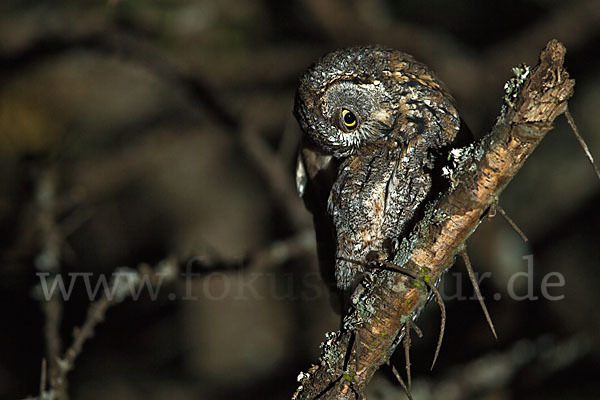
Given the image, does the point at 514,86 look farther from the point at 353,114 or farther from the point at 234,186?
the point at 234,186

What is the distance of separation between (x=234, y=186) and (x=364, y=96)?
15.3 feet

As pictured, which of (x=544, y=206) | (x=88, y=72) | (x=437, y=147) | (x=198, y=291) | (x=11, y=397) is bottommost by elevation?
(x=437, y=147)

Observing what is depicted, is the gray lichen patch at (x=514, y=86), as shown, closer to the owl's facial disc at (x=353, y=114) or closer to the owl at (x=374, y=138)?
the owl at (x=374, y=138)

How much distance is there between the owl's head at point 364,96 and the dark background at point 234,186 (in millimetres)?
1762

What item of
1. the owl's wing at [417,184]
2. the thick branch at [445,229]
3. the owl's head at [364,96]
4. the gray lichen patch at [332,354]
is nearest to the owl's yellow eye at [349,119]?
the owl's head at [364,96]

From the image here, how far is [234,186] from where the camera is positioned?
7.25 metres

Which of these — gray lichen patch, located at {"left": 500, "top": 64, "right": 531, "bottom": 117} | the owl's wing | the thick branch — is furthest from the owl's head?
gray lichen patch, located at {"left": 500, "top": 64, "right": 531, "bottom": 117}

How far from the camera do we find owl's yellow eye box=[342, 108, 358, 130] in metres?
2.74

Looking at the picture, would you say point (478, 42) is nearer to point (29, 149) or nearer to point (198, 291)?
point (198, 291)

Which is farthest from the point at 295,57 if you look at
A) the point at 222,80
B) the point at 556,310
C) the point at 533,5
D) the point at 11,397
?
the point at 11,397

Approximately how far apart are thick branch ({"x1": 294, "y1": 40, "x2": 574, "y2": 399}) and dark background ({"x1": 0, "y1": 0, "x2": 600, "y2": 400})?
2.24 meters

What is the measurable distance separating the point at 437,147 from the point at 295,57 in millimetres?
4028

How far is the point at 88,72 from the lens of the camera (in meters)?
6.77

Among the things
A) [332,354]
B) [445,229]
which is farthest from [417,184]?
[332,354]
